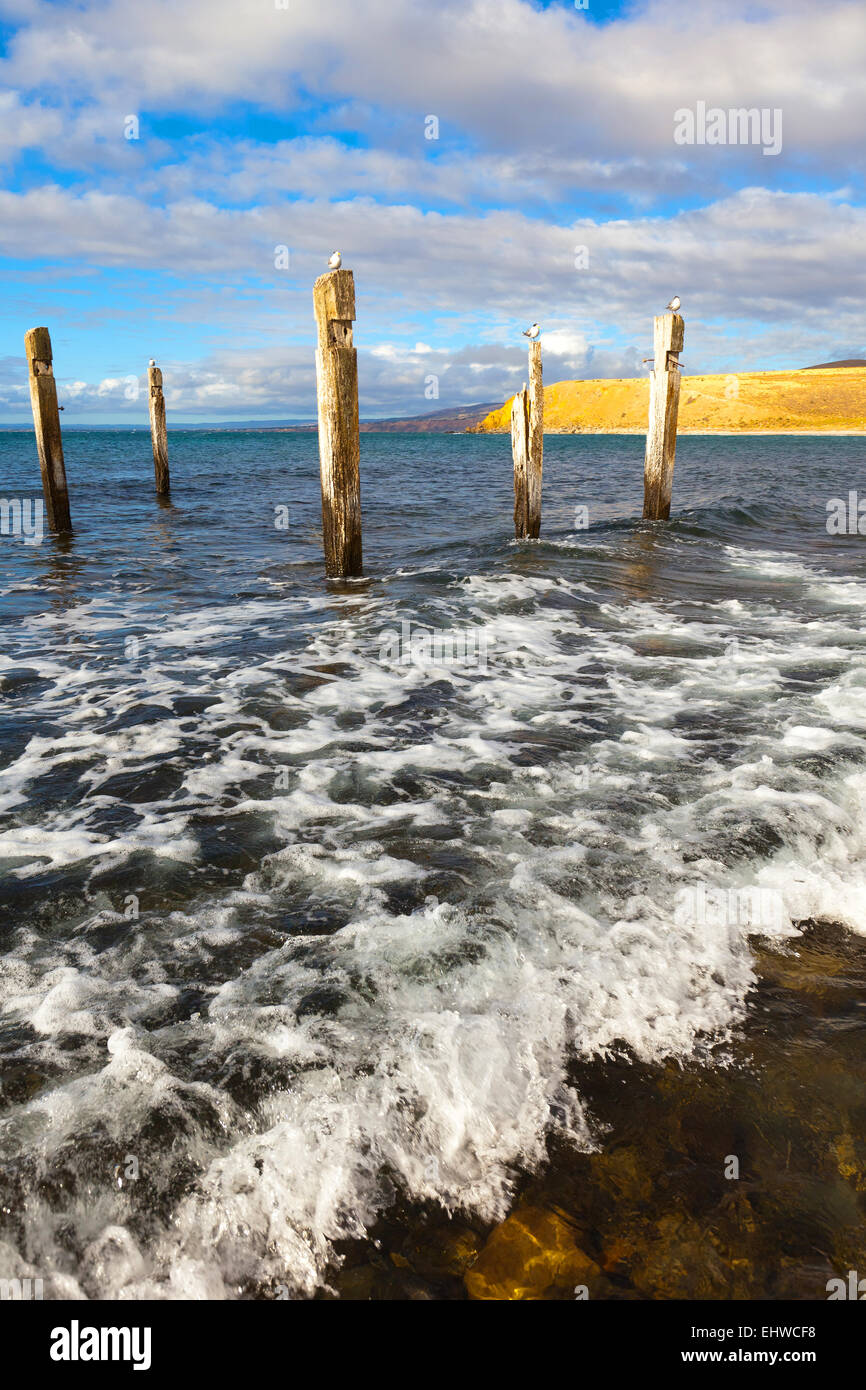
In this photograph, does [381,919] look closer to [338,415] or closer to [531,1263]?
[531,1263]

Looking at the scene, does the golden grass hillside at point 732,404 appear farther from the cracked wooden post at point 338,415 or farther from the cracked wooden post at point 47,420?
the cracked wooden post at point 338,415

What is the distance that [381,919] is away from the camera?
3.48 meters

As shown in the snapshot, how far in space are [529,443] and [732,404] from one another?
127711 millimetres

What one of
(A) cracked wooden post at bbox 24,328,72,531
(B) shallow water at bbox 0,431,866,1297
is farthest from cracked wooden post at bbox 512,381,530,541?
(A) cracked wooden post at bbox 24,328,72,531

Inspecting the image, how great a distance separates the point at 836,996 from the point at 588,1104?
1.15m

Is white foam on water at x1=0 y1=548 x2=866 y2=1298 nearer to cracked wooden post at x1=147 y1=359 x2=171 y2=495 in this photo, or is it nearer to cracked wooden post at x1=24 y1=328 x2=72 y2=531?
cracked wooden post at x1=24 y1=328 x2=72 y2=531

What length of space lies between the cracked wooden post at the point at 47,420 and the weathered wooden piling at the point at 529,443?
8161mm

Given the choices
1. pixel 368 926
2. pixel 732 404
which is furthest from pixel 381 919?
pixel 732 404

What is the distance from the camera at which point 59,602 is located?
10.5 m

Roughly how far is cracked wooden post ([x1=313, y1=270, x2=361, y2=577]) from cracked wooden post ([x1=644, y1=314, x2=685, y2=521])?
670 centimetres

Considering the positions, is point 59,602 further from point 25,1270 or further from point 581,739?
point 25,1270

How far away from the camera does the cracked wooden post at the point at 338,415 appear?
962 centimetres
